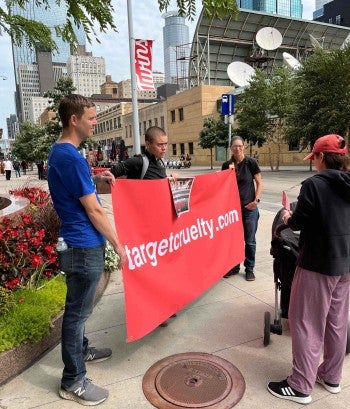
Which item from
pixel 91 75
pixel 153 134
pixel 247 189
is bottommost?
pixel 247 189

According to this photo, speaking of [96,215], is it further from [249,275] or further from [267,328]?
[249,275]

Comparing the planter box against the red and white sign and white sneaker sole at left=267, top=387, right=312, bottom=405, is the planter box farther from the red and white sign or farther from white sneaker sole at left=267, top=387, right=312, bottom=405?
the red and white sign

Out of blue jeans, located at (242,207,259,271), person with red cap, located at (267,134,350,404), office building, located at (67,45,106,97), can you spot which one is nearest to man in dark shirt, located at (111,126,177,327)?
person with red cap, located at (267,134,350,404)

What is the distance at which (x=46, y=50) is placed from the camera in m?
3.74

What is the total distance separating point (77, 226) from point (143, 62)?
862 cm

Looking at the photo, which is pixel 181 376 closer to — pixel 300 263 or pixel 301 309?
pixel 301 309

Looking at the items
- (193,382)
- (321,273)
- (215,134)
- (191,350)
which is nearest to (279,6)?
(215,134)

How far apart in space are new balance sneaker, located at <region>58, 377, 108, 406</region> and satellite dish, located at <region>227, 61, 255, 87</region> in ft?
144

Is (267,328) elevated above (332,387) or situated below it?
above

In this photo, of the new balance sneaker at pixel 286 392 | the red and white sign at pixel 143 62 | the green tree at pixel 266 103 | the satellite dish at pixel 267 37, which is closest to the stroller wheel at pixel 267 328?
the new balance sneaker at pixel 286 392

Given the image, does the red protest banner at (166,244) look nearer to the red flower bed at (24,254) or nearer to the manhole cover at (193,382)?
the manhole cover at (193,382)

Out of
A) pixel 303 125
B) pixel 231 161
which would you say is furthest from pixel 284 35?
pixel 231 161

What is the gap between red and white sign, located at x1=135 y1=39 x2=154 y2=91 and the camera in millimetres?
9836

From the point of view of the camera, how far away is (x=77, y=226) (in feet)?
7.72
